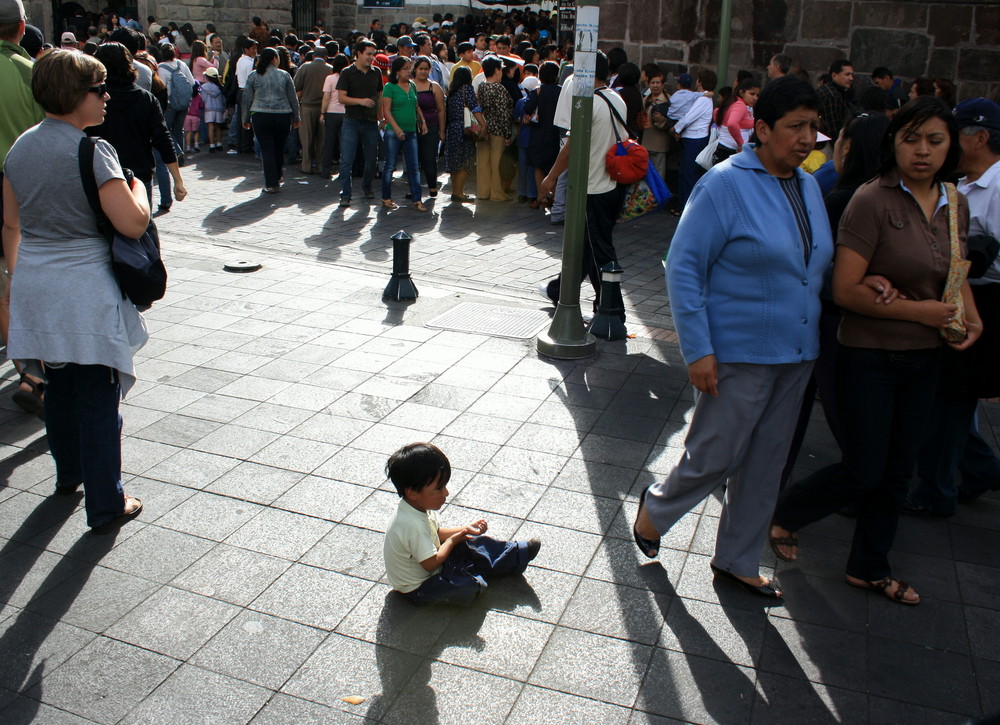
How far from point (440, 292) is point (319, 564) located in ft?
14.3

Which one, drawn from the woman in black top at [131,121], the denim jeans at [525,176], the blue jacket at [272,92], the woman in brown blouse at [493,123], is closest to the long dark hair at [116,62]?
the woman in black top at [131,121]

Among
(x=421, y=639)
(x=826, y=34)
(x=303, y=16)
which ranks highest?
(x=303, y=16)

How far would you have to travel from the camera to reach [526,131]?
11.9m

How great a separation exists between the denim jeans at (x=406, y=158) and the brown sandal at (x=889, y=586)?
869cm

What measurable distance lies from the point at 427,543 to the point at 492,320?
150 inches

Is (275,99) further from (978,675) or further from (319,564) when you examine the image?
(978,675)

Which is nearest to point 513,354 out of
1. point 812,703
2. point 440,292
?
point 440,292

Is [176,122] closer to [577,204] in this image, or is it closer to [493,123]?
[493,123]

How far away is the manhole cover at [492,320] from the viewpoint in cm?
691

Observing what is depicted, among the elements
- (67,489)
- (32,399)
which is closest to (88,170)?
(67,489)

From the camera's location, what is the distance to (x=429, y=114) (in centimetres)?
1203

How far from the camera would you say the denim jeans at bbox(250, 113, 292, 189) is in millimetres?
11891

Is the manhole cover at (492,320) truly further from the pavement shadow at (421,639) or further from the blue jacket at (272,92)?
the blue jacket at (272,92)

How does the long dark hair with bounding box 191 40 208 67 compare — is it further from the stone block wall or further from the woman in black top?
the woman in black top
